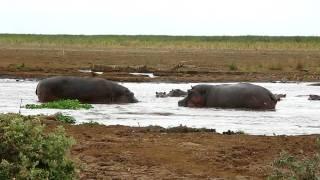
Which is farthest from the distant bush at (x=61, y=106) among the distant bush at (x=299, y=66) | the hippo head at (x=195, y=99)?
the distant bush at (x=299, y=66)

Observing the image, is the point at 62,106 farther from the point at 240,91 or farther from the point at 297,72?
the point at 297,72

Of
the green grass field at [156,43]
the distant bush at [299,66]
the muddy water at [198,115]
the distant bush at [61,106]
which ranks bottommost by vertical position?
the muddy water at [198,115]

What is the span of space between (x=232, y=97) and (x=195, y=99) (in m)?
1.10

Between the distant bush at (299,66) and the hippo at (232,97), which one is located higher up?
the distant bush at (299,66)

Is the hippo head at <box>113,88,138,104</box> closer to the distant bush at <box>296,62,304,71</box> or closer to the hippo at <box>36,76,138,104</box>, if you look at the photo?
the hippo at <box>36,76,138,104</box>

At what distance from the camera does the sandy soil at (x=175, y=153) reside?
962 cm

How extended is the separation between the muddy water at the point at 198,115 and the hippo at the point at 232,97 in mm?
475

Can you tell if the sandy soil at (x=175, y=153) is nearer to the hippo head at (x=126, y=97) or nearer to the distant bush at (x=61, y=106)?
the distant bush at (x=61, y=106)

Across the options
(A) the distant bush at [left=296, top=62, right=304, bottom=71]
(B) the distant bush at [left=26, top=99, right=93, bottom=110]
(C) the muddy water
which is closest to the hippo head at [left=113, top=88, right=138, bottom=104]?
(C) the muddy water

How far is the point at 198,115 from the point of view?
1816 centimetres

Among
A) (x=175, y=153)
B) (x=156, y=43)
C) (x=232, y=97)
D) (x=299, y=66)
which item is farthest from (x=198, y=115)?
(x=156, y=43)

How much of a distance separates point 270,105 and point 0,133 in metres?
14.4

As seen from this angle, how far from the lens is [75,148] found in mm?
11055

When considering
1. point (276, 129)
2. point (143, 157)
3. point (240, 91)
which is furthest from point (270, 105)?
point (143, 157)
